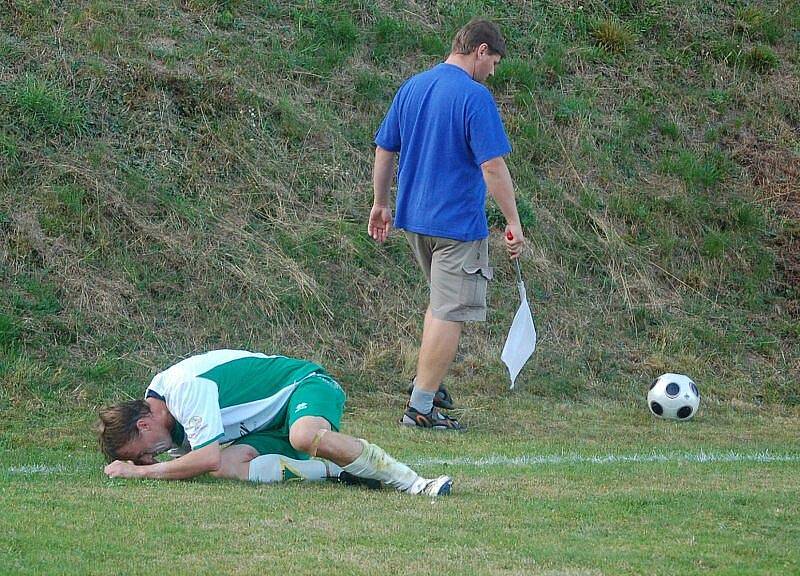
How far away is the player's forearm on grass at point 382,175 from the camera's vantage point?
26.6 ft

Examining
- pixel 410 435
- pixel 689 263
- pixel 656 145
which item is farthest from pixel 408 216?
pixel 656 145

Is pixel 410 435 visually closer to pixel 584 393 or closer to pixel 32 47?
pixel 584 393

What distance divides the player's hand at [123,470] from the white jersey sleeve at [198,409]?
41 centimetres

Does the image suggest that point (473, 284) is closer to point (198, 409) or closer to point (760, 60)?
point (198, 409)

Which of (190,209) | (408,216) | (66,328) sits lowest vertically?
(66,328)

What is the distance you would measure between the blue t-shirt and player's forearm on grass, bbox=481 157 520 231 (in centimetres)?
5

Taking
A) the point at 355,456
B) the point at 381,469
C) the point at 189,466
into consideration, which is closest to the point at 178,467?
the point at 189,466

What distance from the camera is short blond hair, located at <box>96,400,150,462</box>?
5.56m

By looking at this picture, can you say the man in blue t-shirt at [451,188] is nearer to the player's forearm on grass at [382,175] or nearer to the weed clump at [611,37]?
the player's forearm on grass at [382,175]

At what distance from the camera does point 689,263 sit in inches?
462

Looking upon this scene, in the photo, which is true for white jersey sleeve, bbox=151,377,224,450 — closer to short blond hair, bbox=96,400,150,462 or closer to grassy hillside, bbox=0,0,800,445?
short blond hair, bbox=96,400,150,462

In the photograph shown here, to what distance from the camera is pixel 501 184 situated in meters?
7.66

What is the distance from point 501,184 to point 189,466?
2978 mm

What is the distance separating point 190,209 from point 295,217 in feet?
3.03
